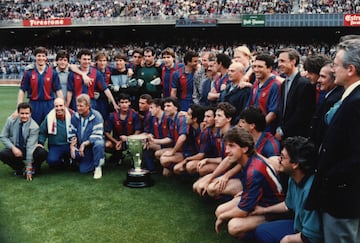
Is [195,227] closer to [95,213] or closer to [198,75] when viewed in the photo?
[95,213]

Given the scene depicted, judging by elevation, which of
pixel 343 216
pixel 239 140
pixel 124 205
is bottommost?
pixel 124 205

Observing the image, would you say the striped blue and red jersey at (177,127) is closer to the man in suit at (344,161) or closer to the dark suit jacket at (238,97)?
the dark suit jacket at (238,97)

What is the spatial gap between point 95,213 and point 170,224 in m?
0.96

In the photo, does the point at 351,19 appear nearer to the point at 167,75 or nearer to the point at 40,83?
the point at 167,75

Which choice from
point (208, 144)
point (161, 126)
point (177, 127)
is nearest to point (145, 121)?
point (161, 126)

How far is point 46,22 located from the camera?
37406 mm

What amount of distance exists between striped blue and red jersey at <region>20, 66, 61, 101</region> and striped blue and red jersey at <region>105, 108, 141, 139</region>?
104cm

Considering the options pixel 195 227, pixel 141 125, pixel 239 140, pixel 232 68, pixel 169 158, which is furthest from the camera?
pixel 141 125

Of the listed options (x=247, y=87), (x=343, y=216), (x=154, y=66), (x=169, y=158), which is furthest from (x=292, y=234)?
(x=154, y=66)

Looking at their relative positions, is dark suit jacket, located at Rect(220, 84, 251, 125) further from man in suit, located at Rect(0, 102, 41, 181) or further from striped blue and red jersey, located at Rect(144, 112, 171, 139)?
man in suit, located at Rect(0, 102, 41, 181)

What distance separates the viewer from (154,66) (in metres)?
7.58

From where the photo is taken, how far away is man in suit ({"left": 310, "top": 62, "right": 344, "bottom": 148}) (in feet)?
11.3

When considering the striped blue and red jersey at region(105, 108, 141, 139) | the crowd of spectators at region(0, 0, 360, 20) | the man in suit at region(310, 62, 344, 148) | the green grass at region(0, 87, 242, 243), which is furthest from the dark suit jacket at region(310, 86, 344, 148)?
the crowd of spectators at region(0, 0, 360, 20)

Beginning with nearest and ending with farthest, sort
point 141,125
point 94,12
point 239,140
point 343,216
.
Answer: point 343,216
point 239,140
point 141,125
point 94,12
